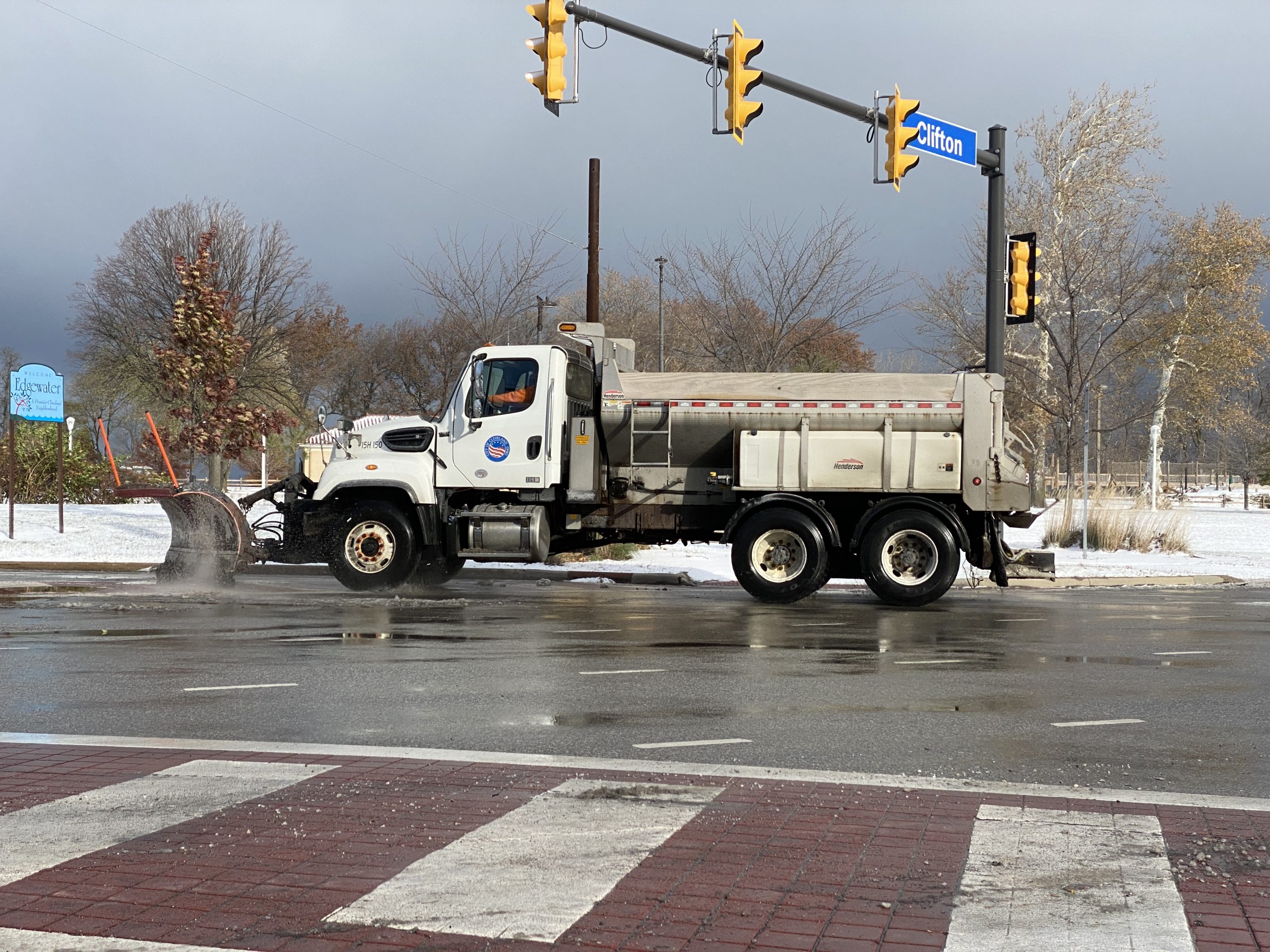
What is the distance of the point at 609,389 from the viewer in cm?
1603

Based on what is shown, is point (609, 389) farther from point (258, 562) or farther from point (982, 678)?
point (982, 678)

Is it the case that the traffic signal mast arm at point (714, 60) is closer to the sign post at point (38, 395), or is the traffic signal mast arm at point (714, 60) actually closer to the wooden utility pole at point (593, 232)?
the wooden utility pole at point (593, 232)

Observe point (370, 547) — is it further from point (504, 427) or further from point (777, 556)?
point (777, 556)

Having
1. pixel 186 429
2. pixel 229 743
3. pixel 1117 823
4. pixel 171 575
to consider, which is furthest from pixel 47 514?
pixel 1117 823

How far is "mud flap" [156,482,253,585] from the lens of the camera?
16.3 metres

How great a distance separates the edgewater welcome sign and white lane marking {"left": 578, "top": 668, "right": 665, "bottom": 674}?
804 inches

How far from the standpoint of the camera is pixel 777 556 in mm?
15453

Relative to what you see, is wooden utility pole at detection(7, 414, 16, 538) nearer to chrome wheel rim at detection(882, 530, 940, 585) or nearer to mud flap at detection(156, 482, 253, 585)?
mud flap at detection(156, 482, 253, 585)

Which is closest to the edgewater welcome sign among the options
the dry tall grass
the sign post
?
the sign post

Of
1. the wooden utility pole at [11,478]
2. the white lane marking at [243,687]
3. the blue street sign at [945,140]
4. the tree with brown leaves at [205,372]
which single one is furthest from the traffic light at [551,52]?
the tree with brown leaves at [205,372]

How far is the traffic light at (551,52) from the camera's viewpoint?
1447 cm

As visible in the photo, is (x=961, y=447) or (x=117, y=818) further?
(x=961, y=447)

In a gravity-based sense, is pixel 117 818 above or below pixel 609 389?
below

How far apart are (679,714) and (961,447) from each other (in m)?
8.27
